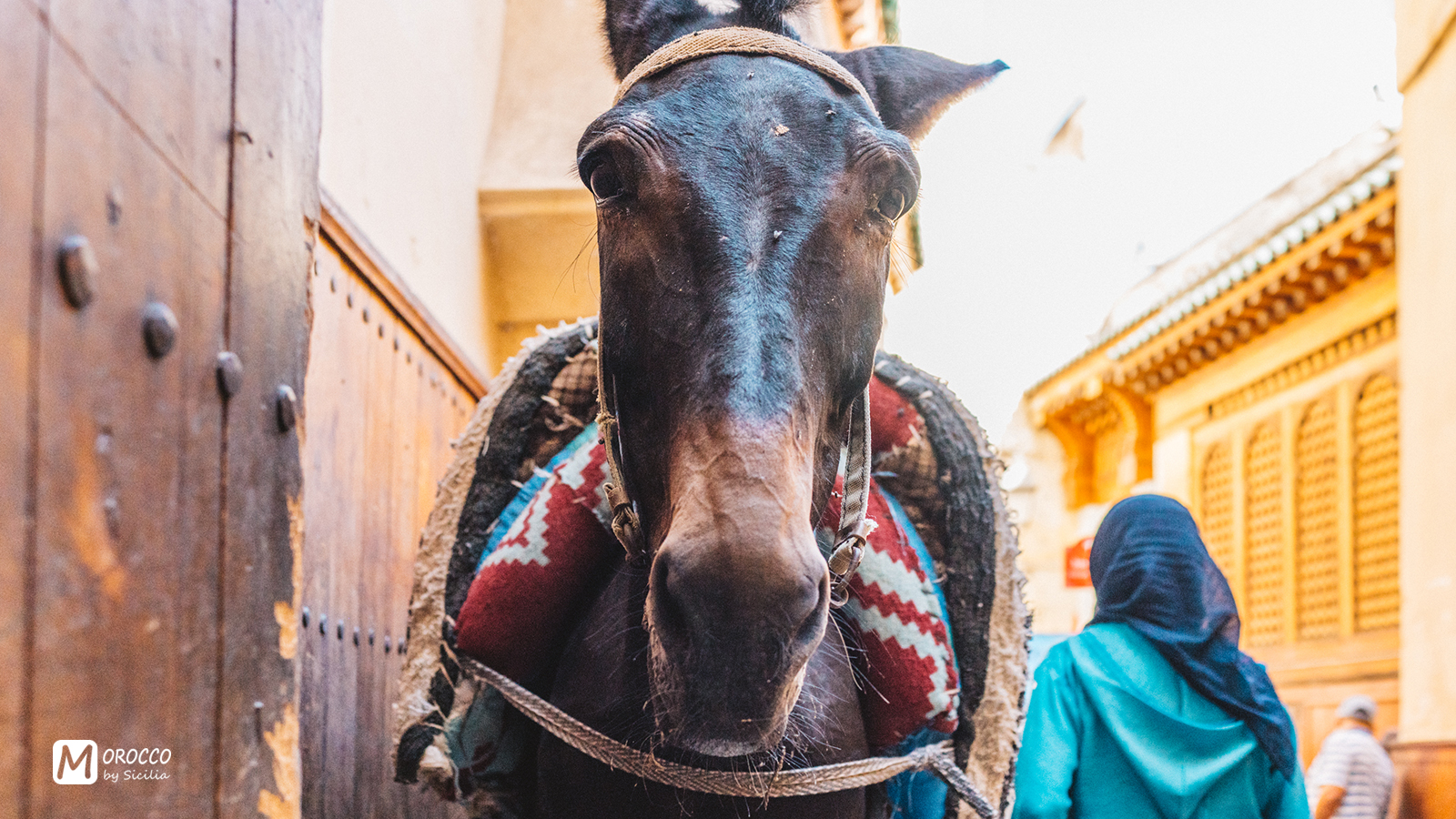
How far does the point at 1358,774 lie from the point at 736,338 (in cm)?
720

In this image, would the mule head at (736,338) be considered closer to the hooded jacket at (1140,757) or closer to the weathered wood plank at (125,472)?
the weathered wood plank at (125,472)

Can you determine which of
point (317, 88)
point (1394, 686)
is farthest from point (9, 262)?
point (1394, 686)

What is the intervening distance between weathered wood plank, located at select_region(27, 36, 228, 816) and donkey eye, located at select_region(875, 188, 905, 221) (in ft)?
3.20

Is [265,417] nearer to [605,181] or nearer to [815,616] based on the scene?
[605,181]

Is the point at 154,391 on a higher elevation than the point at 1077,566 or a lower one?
lower

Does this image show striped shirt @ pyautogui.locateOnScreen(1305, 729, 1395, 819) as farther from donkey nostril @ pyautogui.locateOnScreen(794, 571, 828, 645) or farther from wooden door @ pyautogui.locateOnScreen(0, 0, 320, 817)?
wooden door @ pyautogui.locateOnScreen(0, 0, 320, 817)

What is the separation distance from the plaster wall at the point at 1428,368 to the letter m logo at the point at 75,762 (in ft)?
26.3

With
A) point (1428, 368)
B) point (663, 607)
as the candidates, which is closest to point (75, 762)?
point (663, 607)

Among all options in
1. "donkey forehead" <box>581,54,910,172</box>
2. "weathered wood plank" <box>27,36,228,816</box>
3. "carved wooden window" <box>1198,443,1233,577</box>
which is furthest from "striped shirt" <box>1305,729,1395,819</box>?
"weathered wood plank" <box>27,36,228,816</box>

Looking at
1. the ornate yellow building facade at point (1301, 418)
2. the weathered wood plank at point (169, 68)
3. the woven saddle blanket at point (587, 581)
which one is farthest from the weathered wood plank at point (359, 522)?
the ornate yellow building facade at point (1301, 418)

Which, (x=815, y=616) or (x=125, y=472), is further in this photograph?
(x=815, y=616)

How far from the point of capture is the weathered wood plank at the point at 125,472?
103 cm

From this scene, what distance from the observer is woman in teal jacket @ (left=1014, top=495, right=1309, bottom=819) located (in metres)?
2.98

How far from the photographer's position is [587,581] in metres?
2.33
